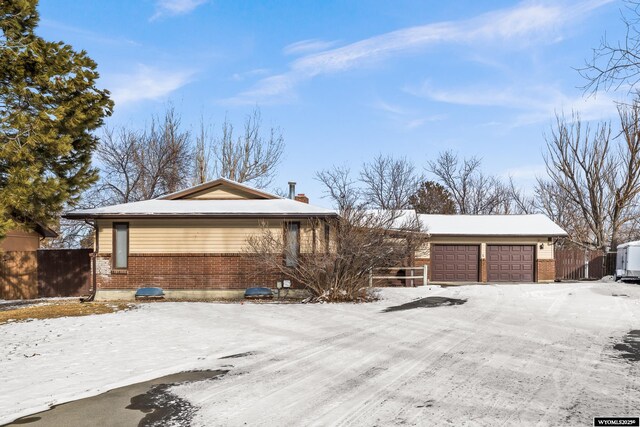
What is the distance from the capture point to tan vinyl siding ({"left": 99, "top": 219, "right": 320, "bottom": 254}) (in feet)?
57.2

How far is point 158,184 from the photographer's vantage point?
35.0 m

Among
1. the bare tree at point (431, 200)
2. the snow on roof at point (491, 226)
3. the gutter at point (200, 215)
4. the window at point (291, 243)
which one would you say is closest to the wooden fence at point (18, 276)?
the gutter at point (200, 215)

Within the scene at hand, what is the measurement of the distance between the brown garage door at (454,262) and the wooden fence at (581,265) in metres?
5.68

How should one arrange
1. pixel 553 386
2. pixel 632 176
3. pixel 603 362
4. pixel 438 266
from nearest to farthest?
pixel 553 386
pixel 603 362
pixel 438 266
pixel 632 176

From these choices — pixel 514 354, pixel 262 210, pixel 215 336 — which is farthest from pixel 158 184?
pixel 514 354

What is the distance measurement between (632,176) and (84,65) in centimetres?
3301

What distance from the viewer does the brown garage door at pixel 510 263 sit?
26281 millimetres

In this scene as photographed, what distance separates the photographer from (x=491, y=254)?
26.5 meters

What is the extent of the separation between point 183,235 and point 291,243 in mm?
3985

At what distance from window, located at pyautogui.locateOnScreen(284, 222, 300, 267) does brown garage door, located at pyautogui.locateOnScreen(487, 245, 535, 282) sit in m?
13.8

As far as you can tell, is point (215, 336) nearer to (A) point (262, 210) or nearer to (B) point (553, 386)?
(B) point (553, 386)

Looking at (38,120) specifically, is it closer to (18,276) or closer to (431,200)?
(18,276)

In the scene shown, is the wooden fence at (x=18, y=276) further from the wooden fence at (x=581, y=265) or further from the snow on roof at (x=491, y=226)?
the wooden fence at (x=581, y=265)

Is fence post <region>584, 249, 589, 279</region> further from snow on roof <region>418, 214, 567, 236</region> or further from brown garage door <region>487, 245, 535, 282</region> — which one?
brown garage door <region>487, 245, 535, 282</region>
